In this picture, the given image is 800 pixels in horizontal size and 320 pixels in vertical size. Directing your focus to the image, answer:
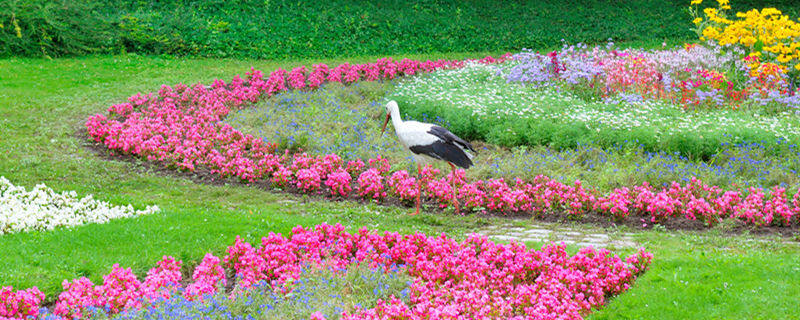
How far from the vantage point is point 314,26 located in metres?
22.0

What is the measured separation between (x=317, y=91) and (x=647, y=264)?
959 centimetres

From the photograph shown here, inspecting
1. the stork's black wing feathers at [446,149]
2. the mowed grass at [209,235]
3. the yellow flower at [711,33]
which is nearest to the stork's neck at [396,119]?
the stork's black wing feathers at [446,149]

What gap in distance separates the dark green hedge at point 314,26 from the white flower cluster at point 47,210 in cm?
1075

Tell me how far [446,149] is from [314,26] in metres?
14.4

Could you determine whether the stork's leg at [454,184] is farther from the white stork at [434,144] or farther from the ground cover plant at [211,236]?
the ground cover plant at [211,236]

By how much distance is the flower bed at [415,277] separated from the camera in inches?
220

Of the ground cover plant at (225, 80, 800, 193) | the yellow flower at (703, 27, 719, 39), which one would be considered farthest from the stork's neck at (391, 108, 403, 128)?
the yellow flower at (703, 27, 719, 39)

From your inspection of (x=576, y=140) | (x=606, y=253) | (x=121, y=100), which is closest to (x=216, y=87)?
(x=121, y=100)

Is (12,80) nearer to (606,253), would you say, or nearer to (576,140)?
(576,140)

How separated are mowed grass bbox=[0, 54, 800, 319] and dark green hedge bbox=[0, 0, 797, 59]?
5901mm

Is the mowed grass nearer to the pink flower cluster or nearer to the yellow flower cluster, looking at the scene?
the pink flower cluster

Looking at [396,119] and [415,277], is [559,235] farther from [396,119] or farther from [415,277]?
[396,119]

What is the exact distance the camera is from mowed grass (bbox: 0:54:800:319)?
563 cm

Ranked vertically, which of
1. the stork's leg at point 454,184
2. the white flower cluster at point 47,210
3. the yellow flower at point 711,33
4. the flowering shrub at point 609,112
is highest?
the yellow flower at point 711,33
